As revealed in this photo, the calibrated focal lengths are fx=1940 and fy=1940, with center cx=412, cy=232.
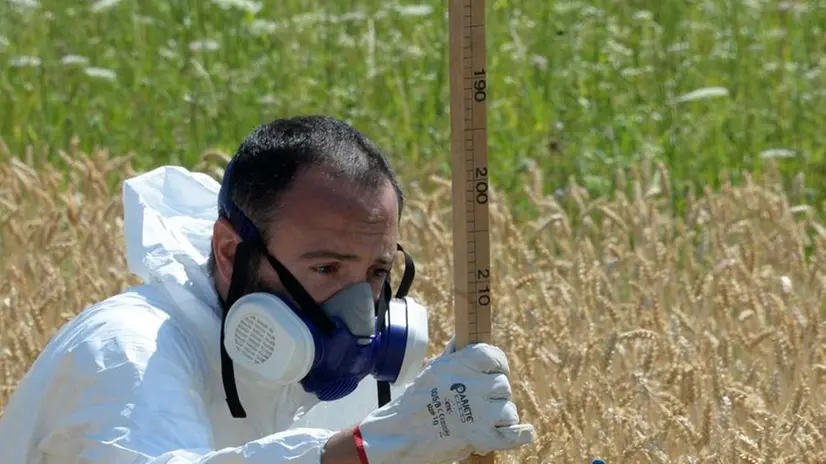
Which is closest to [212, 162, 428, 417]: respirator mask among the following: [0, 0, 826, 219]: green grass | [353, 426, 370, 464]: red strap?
[353, 426, 370, 464]: red strap

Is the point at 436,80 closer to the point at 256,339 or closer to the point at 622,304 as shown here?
the point at 622,304

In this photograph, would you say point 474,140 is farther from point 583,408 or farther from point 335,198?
point 583,408

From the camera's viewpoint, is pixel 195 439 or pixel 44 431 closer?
pixel 195 439

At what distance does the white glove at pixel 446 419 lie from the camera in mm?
3062

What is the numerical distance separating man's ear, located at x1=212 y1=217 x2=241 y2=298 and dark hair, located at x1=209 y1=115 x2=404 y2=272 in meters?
0.05

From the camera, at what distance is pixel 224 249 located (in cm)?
366

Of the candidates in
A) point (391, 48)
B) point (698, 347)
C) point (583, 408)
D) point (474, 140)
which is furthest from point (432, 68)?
point (474, 140)

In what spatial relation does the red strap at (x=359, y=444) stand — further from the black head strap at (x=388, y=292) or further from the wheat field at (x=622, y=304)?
the wheat field at (x=622, y=304)

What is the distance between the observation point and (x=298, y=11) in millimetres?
9930

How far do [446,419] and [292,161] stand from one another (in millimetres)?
722

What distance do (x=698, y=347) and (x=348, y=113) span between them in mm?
3511

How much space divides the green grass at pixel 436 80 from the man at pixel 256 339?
4163mm

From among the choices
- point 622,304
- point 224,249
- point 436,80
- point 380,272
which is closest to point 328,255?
point 380,272

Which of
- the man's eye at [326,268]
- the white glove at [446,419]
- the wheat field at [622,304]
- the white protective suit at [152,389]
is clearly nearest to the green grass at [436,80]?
the wheat field at [622,304]
